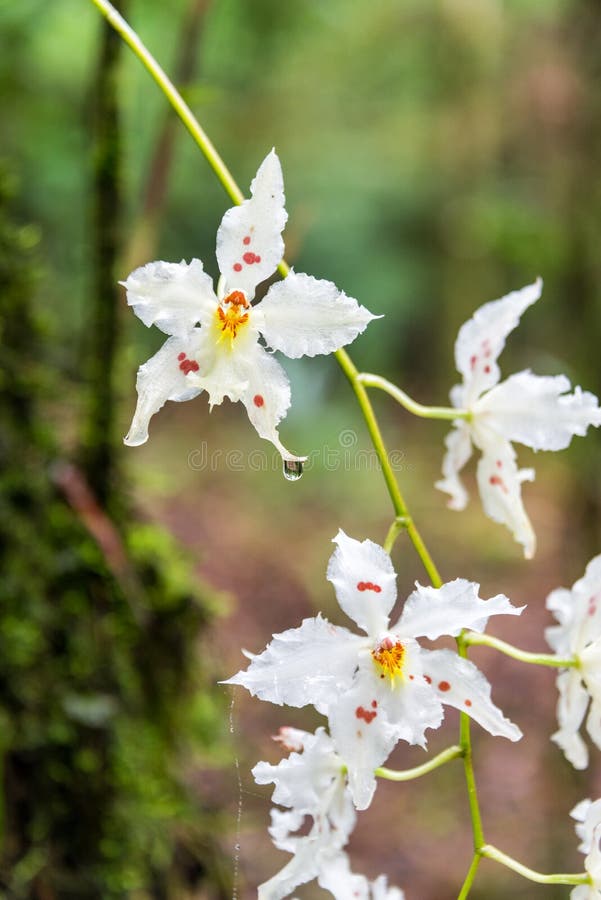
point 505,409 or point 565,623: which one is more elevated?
point 505,409

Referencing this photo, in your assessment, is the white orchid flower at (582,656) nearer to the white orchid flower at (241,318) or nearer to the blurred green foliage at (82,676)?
the white orchid flower at (241,318)

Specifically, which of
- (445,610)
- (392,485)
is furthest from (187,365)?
(445,610)

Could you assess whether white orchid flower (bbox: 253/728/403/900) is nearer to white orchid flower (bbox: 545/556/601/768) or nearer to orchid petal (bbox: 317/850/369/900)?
orchid petal (bbox: 317/850/369/900)

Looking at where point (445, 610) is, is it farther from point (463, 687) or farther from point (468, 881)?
point (468, 881)

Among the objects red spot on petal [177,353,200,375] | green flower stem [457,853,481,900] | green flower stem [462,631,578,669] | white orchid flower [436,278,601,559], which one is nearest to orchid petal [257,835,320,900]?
green flower stem [457,853,481,900]

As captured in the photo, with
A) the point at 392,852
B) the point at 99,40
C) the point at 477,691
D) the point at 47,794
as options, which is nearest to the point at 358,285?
the point at 392,852

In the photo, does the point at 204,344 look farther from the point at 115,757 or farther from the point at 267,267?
the point at 115,757

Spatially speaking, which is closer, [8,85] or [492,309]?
[492,309]
